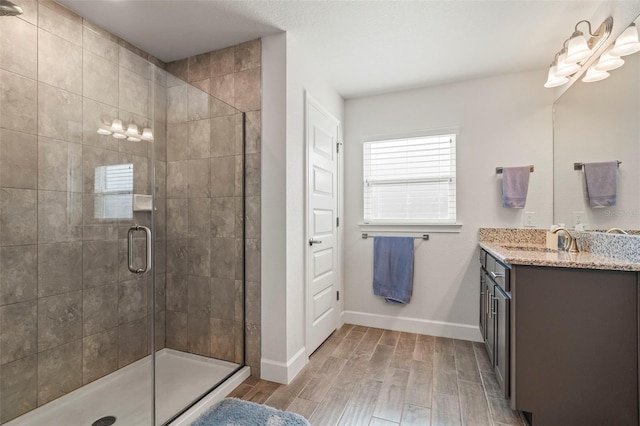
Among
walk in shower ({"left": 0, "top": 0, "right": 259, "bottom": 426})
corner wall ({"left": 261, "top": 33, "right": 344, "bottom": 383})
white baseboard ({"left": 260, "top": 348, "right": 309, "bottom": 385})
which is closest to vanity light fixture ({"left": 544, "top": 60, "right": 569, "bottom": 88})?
corner wall ({"left": 261, "top": 33, "right": 344, "bottom": 383})

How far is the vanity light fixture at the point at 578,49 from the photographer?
72.9 inches

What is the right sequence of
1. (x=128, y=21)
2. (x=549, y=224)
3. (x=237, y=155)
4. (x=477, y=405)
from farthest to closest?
(x=549, y=224) → (x=237, y=155) → (x=128, y=21) → (x=477, y=405)

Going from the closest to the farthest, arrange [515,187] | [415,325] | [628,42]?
[628,42], [515,187], [415,325]

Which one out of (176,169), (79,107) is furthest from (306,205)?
(79,107)

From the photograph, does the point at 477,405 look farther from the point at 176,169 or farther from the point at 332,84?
the point at 332,84

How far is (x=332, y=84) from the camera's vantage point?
9.71ft

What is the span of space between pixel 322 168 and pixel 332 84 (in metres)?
0.88

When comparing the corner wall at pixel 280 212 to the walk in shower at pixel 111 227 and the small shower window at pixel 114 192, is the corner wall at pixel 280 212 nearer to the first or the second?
the walk in shower at pixel 111 227

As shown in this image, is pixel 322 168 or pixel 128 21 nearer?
pixel 128 21

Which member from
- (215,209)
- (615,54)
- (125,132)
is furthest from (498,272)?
(125,132)

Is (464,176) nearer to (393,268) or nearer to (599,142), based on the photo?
(599,142)

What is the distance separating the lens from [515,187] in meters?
2.66

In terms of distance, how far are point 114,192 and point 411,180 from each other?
2.55 m

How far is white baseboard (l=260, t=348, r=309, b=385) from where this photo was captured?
82.6 inches
